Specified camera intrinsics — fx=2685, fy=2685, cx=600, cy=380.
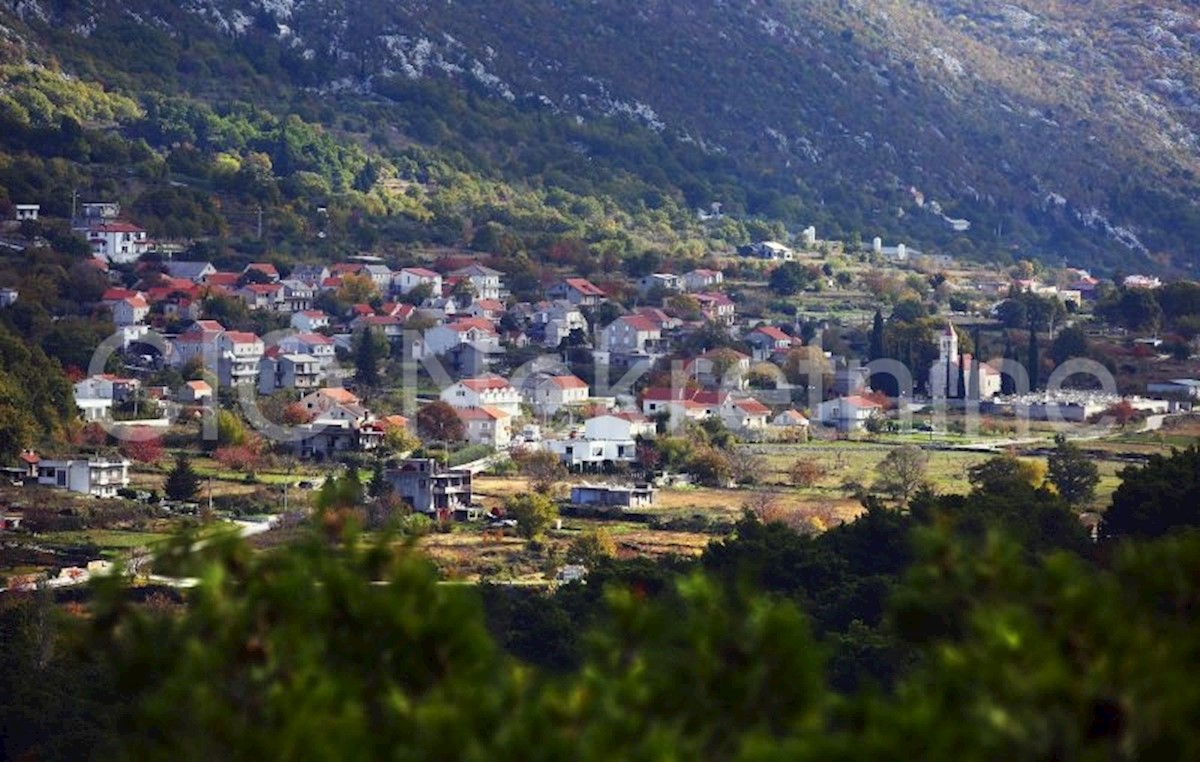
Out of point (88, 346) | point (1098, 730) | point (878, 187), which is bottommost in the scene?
→ point (1098, 730)

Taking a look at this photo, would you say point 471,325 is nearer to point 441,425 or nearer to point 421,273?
point 421,273

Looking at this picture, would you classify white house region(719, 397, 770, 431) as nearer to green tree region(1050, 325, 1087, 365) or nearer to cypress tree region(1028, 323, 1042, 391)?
cypress tree region(1028, 323, 1042, 391)

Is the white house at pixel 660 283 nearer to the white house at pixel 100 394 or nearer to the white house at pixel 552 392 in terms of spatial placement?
the white house at pixel 552 392

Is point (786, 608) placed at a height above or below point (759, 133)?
below

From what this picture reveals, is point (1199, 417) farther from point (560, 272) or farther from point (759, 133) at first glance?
point (759, 133)

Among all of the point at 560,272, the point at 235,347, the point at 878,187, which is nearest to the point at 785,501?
the point at 235,347

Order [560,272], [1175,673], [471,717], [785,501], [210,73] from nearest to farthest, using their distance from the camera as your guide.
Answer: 1. [1175,673]
2. [471,717]
3. [785,501]
4. [560,272]
5. [210,73]
